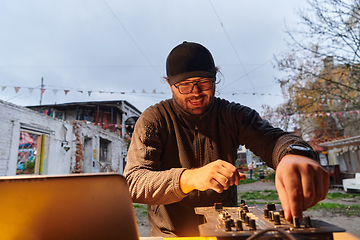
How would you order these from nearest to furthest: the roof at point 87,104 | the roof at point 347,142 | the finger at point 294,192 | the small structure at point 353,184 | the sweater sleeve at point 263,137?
the finger at point 294,192, the sweater sleeve at point 263,137, the small structure at point 353,184, the roof at point 347,142, the roof at point 87,104

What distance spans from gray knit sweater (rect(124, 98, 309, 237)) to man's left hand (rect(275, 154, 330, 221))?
0.29 meters

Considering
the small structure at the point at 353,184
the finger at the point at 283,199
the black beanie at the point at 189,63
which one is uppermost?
the black beanie at the point at 189,63

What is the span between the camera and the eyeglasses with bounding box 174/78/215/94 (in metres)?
1.18

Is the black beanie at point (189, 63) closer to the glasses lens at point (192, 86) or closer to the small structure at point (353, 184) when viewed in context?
the glasses lens at point (192, 86)

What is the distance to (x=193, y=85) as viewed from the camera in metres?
1.18

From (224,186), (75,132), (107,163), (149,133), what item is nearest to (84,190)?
(224,186)

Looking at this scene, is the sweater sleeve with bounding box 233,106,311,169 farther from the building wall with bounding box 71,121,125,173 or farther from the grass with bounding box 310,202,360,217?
the building wall with bounding box 71,121,125,173

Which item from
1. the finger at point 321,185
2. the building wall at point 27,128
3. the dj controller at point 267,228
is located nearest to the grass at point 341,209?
the finger at point 321,185

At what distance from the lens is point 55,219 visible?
45 cm

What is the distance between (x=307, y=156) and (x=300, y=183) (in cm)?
19

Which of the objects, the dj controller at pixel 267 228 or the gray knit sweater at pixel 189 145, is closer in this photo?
the dj controller at pixel 267 228

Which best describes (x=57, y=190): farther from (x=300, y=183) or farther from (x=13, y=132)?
(x=13, y=132)

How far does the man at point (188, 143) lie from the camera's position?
0.87 meters

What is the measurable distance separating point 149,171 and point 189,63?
0.58 metres
